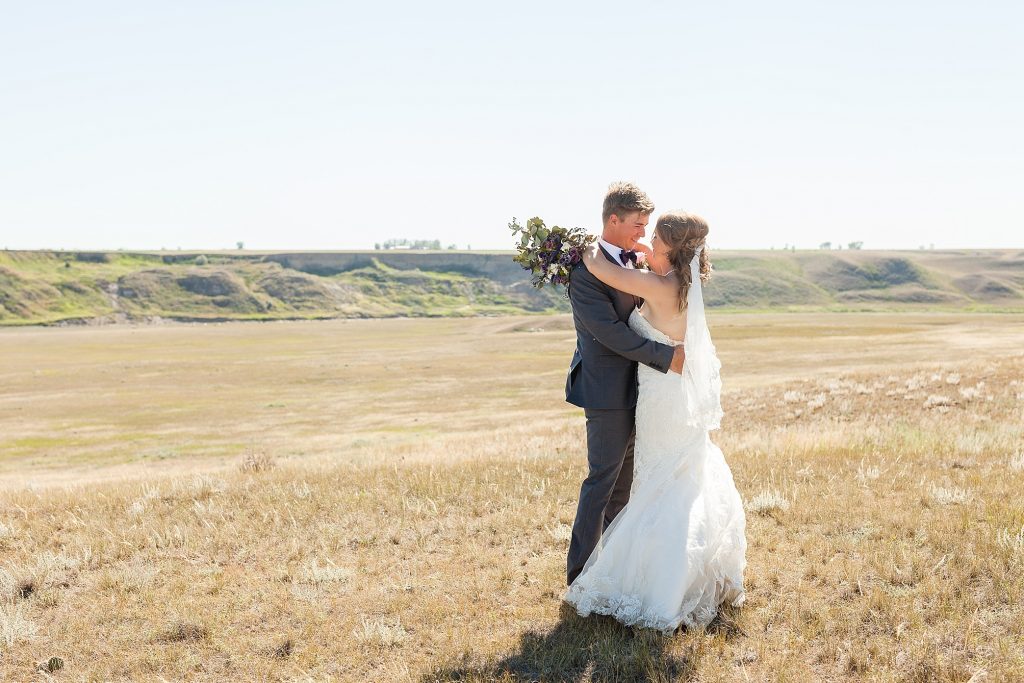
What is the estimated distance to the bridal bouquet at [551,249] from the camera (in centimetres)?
613

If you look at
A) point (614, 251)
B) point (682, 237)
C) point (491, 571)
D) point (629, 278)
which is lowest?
point (491, 571)

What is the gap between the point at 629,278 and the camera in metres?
5.78

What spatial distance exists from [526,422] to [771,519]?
78.4 feet

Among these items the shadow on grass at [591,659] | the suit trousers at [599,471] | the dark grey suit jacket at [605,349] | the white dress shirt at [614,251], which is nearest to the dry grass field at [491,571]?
the shadow on grass at [591,659]

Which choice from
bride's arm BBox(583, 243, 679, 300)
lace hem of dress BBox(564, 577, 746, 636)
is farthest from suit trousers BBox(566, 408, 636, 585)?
bride's arm BBox(583, 243, 679, 300)

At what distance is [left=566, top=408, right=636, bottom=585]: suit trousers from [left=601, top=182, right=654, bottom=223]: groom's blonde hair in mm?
1598

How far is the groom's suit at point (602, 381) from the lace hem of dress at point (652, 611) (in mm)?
433

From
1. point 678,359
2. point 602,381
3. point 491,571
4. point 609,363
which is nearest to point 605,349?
point 609,363

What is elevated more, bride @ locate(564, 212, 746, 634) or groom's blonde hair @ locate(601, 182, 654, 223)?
groom's blonde hair @ locate(601, 182, 654, 223)

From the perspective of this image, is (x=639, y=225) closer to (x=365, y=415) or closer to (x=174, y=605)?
(x=174, y=605)

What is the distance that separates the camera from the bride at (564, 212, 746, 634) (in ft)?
18.7

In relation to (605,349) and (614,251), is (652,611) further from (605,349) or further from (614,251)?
(614,251)

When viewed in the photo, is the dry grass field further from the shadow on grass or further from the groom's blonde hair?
the groom's blonde hair

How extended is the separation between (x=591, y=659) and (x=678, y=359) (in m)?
2.29
